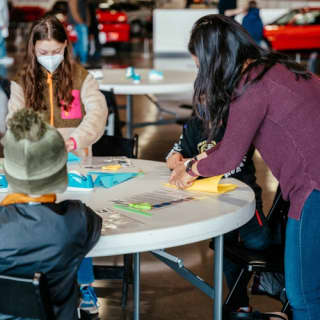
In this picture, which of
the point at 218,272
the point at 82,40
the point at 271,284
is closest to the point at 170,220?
the point at 218,272

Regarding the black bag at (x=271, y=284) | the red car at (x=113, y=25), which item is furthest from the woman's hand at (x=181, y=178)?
the red car at (x=113, y=25)

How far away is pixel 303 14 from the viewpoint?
14.3 metres

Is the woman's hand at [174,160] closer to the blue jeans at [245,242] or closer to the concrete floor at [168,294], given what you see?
the blue jeans at [245,242]

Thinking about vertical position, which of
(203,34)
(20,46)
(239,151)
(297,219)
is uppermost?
(203,34)

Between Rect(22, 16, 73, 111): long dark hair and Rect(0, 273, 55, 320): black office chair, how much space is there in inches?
59.0

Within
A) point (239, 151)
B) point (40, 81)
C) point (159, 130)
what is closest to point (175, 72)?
point (159, 130)

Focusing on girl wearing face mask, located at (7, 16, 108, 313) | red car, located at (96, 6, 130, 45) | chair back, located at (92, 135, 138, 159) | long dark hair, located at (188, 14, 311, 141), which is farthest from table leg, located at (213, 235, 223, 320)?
red car, located at (96, 6, 130, 45)

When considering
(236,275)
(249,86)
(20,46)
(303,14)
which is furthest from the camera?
(20,46)

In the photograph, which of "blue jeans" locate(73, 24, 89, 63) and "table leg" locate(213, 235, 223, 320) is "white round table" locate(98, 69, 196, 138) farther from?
"blue jeans" locate(73, 24, 89, 63)

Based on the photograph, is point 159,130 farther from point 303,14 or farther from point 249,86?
point 303,14

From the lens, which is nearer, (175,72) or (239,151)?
(239,151)

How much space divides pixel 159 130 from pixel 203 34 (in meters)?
5.22

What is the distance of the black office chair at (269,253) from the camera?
2432 mm

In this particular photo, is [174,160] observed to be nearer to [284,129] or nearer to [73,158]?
[73,158]
